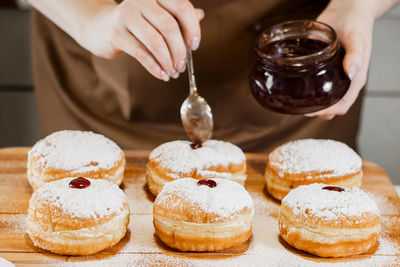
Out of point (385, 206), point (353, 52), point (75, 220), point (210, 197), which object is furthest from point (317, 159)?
point (75, 220)

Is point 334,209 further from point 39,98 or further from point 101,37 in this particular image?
point 39,98

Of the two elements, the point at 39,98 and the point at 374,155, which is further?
the point at 374,155

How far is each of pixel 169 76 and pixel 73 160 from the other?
46cm

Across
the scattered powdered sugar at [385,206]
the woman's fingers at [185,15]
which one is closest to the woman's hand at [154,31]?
the woman's fingers at [185,15]

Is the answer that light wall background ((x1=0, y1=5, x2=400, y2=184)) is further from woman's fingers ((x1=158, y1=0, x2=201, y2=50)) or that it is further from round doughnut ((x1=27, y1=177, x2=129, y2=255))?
round doughnut ((x1=27, y1=177, x2=129, y2=255))

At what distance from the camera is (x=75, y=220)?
155 cm

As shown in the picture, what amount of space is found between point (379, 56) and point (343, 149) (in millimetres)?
2114

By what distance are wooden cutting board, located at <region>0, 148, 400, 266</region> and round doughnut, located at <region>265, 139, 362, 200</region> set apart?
75 mm

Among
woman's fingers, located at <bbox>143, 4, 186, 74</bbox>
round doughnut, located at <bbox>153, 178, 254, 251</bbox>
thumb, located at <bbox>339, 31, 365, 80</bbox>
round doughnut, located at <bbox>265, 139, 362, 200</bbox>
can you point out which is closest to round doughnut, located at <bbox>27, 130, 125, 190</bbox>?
round doughnut, located at <bbox>153, 178, 254, 251</bbox>

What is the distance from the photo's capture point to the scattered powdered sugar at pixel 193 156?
1917mm

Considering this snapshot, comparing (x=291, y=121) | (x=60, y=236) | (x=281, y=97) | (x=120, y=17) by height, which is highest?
(x=120, y=17)

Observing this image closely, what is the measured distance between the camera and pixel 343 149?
2.04m

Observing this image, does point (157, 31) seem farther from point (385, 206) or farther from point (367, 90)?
point (367, 90)

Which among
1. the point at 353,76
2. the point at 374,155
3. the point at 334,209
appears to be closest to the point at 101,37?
the point at 353,76
